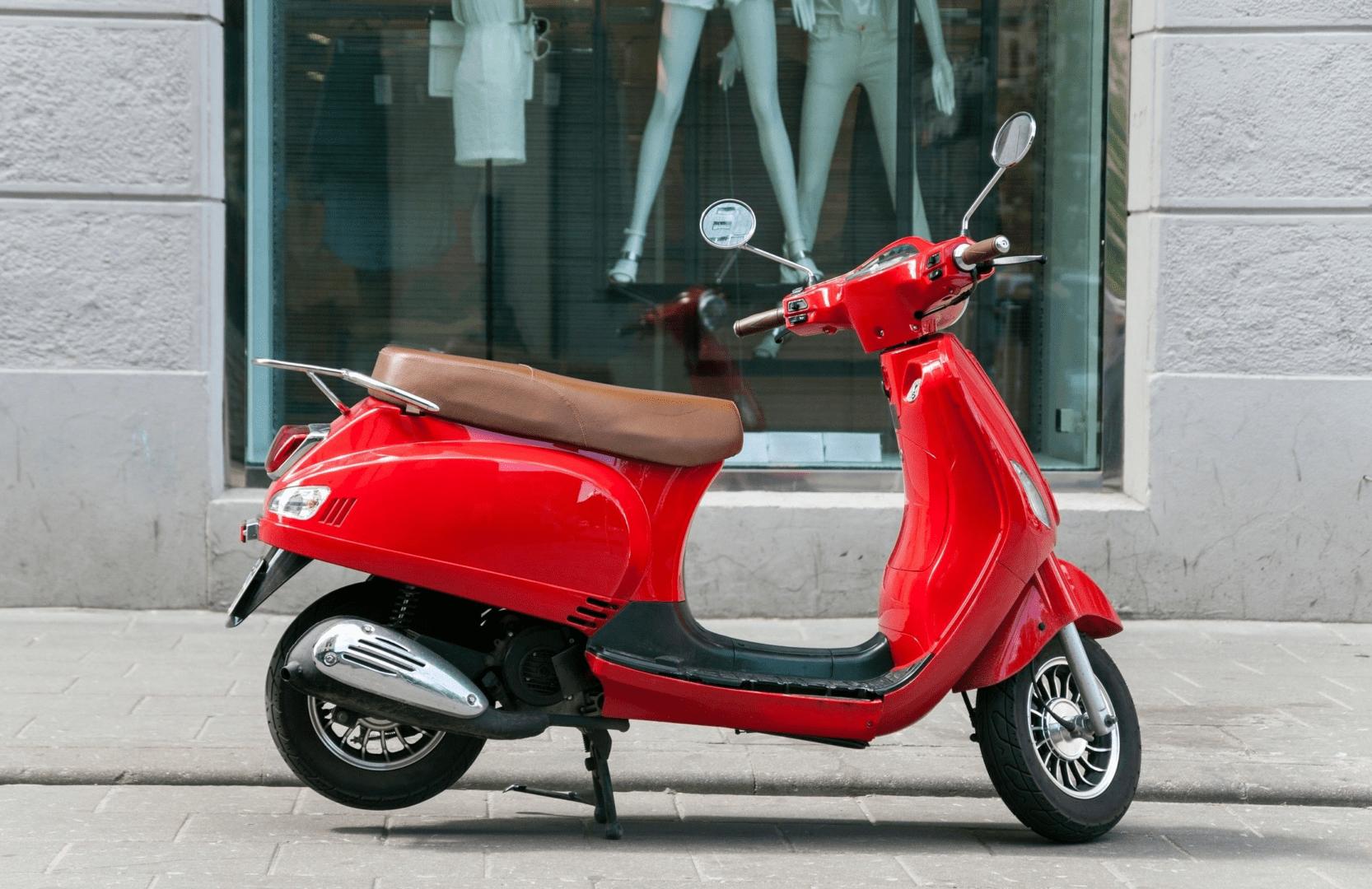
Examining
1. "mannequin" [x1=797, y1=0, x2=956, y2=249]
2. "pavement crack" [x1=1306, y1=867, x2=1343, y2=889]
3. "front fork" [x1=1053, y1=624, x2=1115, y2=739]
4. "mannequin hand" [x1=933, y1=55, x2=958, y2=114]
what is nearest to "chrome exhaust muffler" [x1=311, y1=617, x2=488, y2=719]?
"front fork" [x1=1053, y1=624, x2=1115, y2=739]

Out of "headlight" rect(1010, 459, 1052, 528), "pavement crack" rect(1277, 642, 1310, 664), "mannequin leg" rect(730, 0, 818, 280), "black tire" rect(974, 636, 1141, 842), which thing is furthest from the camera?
"mannequin leg" rect(730, 0, 818, 280)

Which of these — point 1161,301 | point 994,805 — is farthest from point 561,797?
point 1161,301

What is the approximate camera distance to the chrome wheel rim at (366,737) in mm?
3781

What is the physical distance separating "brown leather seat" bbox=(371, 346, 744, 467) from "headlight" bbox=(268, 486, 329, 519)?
0.27 metres

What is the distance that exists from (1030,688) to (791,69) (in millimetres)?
4284

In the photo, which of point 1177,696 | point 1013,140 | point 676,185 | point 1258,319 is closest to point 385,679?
point 1013,140

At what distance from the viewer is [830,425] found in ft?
24.2

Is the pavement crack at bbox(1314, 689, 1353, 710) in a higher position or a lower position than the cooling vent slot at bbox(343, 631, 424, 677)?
lower

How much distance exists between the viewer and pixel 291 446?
12.6 feet

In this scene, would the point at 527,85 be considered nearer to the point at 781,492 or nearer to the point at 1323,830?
the point at 781,492

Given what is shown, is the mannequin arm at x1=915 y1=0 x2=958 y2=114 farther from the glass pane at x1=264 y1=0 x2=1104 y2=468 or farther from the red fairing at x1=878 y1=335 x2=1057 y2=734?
the red fairing at x1=878 y1=335 x2=1057 y2=734

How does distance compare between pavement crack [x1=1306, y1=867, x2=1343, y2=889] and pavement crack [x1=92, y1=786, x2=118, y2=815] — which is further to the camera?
pavement crack [x1=92, y1=786, x2=118, y2=815]

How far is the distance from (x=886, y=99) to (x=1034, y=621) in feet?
13.5

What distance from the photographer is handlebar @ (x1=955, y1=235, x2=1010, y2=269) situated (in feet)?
11.9
